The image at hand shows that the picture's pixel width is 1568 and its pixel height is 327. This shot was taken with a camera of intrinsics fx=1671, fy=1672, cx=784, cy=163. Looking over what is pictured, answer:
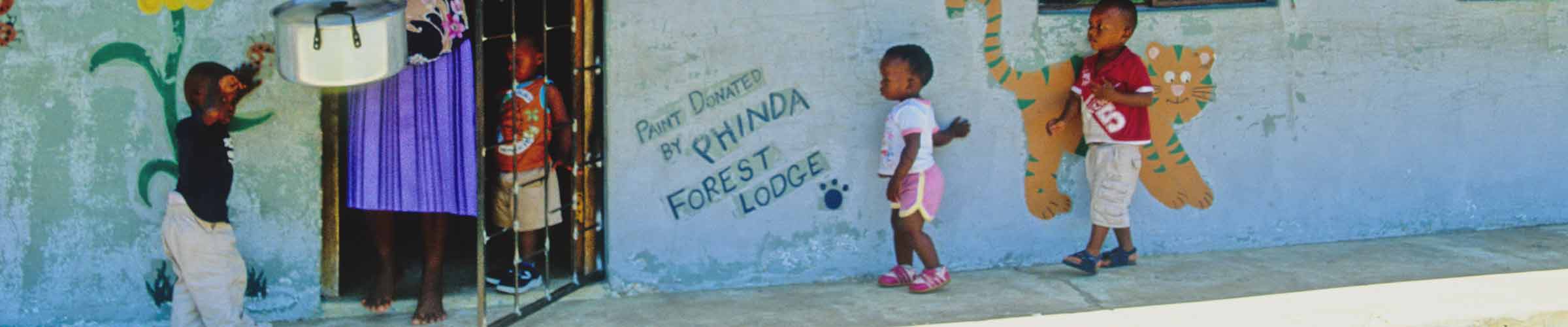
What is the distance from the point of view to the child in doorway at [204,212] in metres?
5.45

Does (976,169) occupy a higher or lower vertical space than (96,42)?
lower

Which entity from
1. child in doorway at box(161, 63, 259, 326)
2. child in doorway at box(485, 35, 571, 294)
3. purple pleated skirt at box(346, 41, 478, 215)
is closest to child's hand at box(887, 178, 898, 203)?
child in doorway at box(485, 35, 571, 294)

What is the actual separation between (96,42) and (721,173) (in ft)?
7.39

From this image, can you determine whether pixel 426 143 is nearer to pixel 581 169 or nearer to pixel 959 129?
pixel 581 169

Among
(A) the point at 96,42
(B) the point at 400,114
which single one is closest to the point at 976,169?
(B) the point at 400,114

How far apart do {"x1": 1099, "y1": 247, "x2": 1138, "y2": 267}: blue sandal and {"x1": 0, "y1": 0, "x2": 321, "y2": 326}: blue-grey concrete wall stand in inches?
121

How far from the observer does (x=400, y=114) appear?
5832mm

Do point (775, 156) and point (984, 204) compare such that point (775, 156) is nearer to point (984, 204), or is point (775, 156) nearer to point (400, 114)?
point (984, 204)

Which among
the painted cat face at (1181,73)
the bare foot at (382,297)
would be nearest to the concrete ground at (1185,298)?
the bare foot at (382,297)

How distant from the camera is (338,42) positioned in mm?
5043

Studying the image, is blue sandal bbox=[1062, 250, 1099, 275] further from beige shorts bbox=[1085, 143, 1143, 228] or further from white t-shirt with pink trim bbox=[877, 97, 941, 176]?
white t-shirt with pink trim bbox=[877, 97, 941, 176]

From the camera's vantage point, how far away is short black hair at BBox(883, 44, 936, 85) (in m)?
6.19

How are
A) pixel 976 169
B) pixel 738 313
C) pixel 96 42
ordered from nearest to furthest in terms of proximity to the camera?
pixel 96 42
pixel 738 313
pixel 976 169

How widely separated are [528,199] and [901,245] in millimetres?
1455
